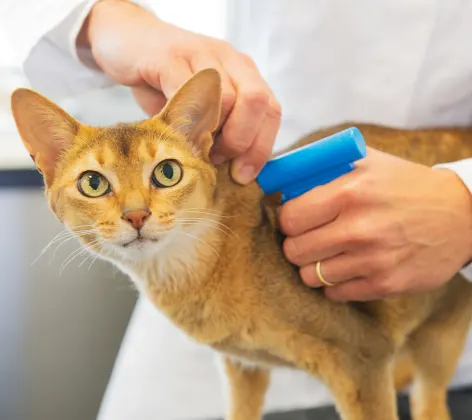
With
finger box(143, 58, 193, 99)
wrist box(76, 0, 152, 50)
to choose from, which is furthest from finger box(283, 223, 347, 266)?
wrist box(76, 0, 152, 50)

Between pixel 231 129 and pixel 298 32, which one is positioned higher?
pixel 298 32

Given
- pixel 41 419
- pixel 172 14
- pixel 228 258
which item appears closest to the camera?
pixel 228 258

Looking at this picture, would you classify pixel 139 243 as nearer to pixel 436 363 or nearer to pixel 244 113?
pixel 244 113

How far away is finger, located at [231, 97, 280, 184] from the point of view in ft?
2.08

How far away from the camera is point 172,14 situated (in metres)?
1.18

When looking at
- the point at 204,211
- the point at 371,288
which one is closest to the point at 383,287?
the point at 371,288

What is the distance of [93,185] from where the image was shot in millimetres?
587

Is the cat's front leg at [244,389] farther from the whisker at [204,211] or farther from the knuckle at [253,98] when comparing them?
the knuckle at [253,98]

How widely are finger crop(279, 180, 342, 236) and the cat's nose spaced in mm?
183

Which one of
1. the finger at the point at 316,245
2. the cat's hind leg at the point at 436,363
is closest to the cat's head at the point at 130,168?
the finger at the point at 316,245

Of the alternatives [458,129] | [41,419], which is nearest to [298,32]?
[458,129]

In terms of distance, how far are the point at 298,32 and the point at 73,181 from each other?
1.46 ft

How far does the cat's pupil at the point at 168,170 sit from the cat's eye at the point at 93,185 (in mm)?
61

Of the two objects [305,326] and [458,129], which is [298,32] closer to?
[458,129]
